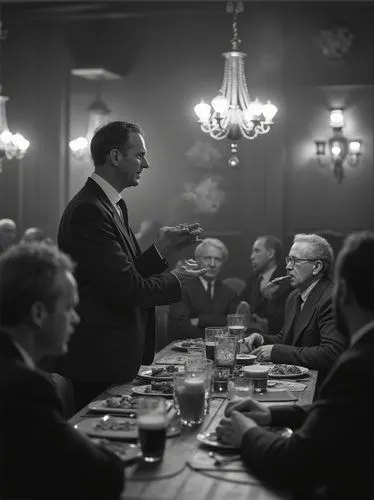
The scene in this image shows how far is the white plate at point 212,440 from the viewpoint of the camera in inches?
80.7

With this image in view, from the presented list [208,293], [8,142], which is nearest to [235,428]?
[208,293]

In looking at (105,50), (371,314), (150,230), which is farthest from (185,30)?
(371,314)

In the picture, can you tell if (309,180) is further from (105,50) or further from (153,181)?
(105,50)

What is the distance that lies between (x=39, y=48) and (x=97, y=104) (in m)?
0.91

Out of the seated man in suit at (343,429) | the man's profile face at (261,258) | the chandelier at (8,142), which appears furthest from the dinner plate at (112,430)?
the chandelier at (8,142)

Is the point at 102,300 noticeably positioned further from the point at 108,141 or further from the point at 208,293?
the point at 208,293

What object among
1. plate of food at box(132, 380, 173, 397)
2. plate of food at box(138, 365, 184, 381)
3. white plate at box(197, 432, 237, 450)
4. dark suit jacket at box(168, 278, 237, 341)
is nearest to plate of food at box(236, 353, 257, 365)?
plate of food at box(138, 365, 184, 381)

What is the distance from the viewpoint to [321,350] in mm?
3406

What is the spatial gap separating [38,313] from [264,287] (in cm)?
412

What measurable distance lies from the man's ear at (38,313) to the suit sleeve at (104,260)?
1.18 m

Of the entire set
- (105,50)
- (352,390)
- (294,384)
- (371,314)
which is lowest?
(294,384)

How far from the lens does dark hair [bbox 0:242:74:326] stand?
1702 millimetres

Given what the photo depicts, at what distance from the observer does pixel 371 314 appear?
1.92 m

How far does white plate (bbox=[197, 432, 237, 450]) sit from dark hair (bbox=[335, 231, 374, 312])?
52 centimetres
